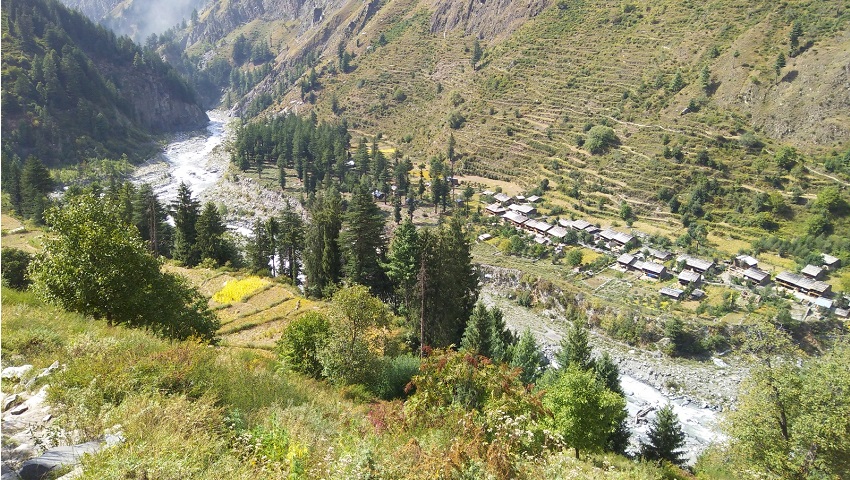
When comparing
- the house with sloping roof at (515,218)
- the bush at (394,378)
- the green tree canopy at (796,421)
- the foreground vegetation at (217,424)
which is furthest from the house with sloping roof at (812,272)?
the foreground vegetation at (217,424)

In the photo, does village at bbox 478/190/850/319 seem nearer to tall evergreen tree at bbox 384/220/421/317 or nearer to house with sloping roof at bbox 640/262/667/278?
house with sloping roof at bbox 640/262/667/278

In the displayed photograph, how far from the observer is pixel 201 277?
113 feet

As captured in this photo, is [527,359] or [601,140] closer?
[527,359]

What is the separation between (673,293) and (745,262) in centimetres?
1077

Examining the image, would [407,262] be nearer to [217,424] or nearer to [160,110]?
[217,424]

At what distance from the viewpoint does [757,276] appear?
1773 inches

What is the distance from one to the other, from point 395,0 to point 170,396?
166864 mm

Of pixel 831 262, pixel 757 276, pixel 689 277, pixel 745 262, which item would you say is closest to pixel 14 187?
pixel 689 277

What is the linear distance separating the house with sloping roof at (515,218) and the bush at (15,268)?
52154 millimetres

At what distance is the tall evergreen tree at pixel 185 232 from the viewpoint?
41.9 metres

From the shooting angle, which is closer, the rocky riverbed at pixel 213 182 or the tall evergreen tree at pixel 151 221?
the tall evergreen tree at pixel 151 221

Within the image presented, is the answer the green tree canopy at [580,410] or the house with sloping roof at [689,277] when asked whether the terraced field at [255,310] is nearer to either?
the green tree canopy at [580,410]

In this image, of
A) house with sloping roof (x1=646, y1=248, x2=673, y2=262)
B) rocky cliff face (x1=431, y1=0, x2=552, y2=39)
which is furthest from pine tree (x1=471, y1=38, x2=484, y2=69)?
house with sloping roof (x1=646, y1=248, x2=673, y2=262)

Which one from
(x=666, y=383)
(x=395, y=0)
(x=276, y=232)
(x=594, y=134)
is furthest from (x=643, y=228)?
(x=395, y=0)
